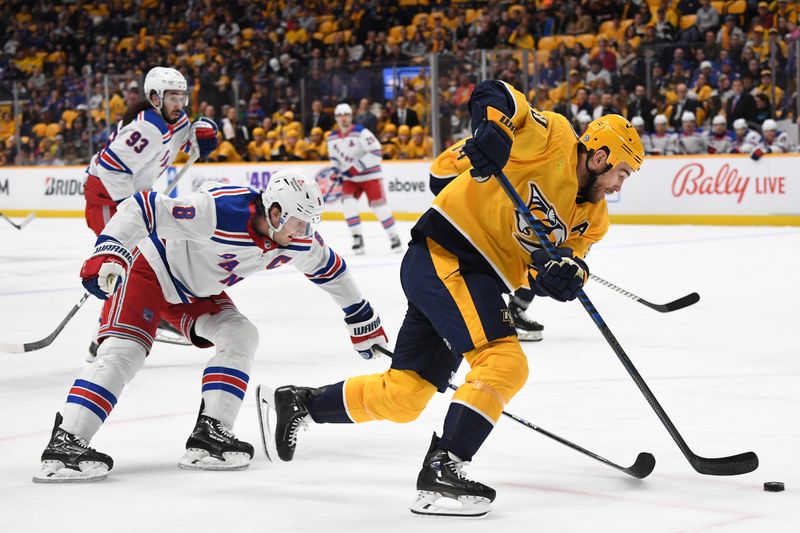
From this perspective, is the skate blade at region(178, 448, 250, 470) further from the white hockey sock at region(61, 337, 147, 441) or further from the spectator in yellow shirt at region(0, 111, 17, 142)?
the spectator in yellow shirt at region(0, 111, 17, 142)

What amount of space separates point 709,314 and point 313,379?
266 centimetres

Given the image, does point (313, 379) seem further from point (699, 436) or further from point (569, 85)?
point (569, 85)

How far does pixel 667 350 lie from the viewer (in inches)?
225

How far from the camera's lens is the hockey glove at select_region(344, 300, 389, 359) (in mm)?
3914

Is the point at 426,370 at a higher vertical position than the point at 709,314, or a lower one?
higher

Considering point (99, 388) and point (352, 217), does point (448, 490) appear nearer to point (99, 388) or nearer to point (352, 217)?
point (99, 388)

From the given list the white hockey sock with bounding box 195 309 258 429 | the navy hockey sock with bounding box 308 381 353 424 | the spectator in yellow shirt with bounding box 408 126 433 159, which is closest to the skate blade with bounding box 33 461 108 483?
the white hockey sock with bounding box 195 309 258 429

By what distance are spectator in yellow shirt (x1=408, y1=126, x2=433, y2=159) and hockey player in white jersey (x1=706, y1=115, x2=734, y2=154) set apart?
3.34 m

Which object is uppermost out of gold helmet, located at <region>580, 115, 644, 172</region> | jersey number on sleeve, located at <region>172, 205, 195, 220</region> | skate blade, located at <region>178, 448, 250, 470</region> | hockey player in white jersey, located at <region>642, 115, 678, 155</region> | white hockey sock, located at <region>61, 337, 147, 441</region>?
gold helmet, located at <region>580, 115, 644, 172</region>

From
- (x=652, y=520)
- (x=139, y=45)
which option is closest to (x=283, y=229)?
(x=652, y=520)

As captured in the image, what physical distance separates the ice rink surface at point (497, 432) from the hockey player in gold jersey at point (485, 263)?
0.23m

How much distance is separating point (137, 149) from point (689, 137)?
7.80 meters

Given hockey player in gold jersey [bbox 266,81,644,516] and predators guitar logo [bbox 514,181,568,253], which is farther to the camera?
predators guitar logo [bbox 514,181,568,253]

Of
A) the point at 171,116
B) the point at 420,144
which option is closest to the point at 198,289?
the point at 171,116
